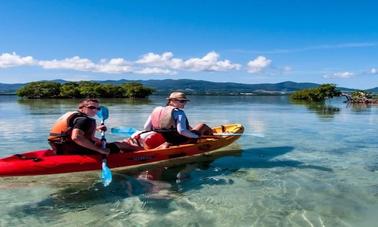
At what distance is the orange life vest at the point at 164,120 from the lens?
1222 cm

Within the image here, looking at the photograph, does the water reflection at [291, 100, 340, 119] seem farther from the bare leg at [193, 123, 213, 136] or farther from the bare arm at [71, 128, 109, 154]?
the bare arm at [71, 128, 109, 154]

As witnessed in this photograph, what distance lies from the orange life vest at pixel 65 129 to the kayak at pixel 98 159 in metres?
0.43

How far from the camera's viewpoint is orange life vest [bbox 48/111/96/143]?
31.8 ft

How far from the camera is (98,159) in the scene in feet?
33.7

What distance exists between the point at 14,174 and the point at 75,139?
59.9 inches

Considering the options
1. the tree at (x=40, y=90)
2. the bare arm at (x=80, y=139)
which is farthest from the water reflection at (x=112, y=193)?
the tree at (x=40, y=90)

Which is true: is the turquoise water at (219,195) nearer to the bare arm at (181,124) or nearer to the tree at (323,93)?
the bare arm at (181,124)

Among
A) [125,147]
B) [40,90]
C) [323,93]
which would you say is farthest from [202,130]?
[40,90]

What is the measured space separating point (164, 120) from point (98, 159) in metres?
2.68

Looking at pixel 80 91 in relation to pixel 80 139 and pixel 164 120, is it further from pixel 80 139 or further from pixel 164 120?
pixel 80 139

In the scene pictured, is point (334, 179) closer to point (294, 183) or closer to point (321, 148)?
point (294, 183)

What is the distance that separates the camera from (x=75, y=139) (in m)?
9.54

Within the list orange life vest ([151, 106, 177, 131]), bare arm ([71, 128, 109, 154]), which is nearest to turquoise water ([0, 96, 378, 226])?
bare arm ([71, 128, 109, 154])

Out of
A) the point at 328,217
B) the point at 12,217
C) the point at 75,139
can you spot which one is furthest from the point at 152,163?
the point at 328,217
